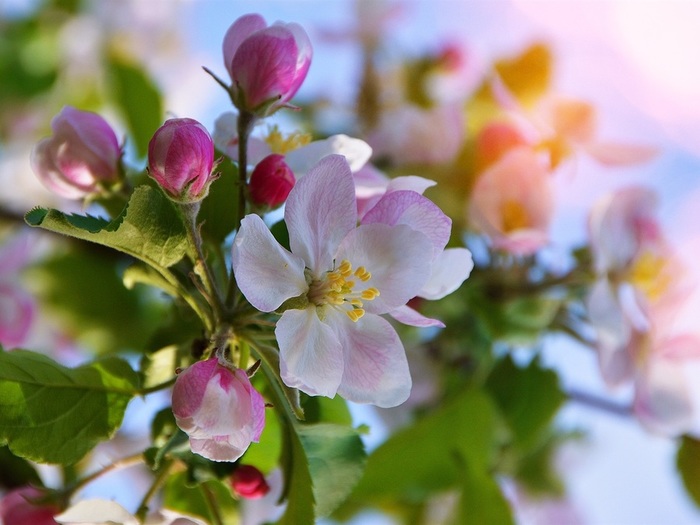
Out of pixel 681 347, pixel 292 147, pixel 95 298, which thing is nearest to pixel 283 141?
pixel 292 147

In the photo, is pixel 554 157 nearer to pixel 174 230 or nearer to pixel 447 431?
pixel 447 431

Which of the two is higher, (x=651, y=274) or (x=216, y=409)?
(x=216, y=409)

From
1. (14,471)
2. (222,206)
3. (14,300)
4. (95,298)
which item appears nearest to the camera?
(222,206)

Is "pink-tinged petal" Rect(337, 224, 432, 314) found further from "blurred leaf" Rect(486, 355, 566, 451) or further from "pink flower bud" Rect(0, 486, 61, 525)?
"blurred leaf" Rect(486, 355, 566, 451)

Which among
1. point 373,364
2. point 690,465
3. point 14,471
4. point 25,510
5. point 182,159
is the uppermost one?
point 182,159

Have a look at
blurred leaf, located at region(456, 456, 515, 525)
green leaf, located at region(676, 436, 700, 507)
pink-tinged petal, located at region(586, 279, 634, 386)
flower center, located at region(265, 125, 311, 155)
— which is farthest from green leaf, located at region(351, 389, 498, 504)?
flower center, located at region(265, 125, 311, 155)

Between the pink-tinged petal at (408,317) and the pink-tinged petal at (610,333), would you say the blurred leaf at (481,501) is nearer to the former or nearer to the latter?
the pink-tinged petal at (610,333)

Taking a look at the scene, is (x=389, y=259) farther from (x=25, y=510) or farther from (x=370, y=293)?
(x=25, y=510)
